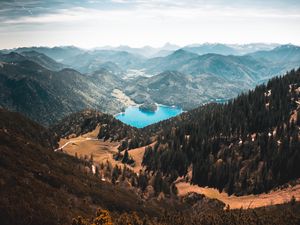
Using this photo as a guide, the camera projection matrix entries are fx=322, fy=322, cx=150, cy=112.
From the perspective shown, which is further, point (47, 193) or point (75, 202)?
point (75, 202)

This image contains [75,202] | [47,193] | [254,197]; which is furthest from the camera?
[254,197]

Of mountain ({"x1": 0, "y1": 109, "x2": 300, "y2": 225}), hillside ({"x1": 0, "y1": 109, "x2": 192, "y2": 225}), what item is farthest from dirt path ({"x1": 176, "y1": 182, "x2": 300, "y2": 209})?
hillside ({"x1": 0, "y1": 109, "x2": 192, "y2": 225})

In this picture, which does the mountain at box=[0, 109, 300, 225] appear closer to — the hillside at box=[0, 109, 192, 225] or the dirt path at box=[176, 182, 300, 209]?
the hillside at box=[0, 109, 192, 225]

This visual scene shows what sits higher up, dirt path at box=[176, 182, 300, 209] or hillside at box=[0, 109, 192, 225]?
hillside at box=[0, 109, 192, 225]

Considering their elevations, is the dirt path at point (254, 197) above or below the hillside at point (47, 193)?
below

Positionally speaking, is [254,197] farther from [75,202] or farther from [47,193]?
[47,193]

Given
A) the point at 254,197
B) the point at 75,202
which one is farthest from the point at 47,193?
the point at 254,197

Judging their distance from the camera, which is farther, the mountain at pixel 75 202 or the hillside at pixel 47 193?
the mountain at pixel 75 202

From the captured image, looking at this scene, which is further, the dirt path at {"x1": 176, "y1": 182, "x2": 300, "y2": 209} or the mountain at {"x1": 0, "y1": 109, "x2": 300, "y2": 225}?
the dirt path at {"x1": 176, "y1": 182, "x2": 300, "y2": 209}

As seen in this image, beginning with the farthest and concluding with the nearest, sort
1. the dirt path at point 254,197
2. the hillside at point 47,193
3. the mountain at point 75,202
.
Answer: the dirt path at point 254,197 < the mountain at point 75,202 < the hillside at point 47,193

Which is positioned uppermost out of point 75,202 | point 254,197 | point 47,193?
point 47,193

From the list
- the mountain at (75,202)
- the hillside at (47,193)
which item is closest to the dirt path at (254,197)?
the mountain at (75,202)

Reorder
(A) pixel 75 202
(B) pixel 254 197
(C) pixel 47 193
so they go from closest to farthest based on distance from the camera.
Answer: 1. (C) pixel 47 193
2. (A) pixel 75 202
3. (B) pixel 254 197

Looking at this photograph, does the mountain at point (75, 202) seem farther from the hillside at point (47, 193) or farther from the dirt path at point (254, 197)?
the dirt path at point (254, 197)
